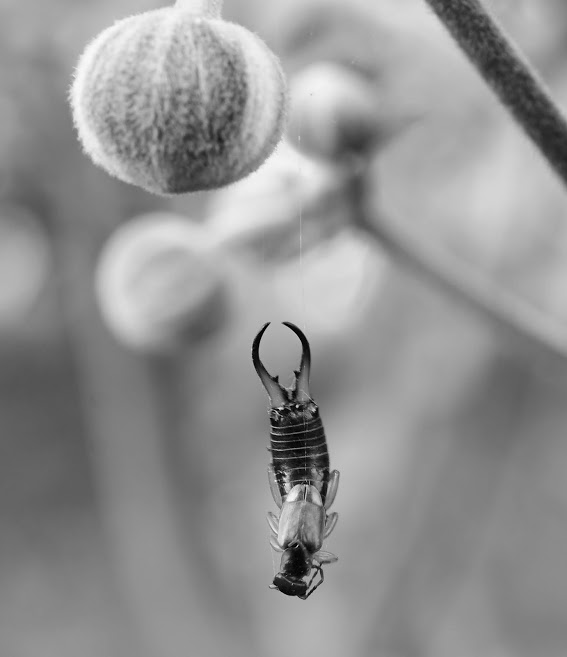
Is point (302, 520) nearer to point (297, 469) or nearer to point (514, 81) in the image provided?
point (297, 469)

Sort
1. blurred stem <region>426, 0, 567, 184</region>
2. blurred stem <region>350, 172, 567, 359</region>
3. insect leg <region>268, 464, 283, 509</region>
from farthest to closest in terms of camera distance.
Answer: blurred stem <region>350, 172, 567, 359</region>, insect leg <region>268, 464, 283, 509</region>, blurred stem <region>426, 0, 567, 184</region>

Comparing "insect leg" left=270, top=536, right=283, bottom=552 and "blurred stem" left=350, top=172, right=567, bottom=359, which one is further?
"blurred stem" left=350, top=172, right=567, bottom=359

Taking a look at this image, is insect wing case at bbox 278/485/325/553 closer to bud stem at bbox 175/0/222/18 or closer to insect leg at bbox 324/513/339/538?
insect leg at bbox 324/513/339/538

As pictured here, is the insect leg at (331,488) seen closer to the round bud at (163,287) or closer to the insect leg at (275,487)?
the insect leg at (275,487)

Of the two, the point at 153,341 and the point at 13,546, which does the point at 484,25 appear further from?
the point at 13,546

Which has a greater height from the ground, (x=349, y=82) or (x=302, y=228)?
(x=349, y=82)

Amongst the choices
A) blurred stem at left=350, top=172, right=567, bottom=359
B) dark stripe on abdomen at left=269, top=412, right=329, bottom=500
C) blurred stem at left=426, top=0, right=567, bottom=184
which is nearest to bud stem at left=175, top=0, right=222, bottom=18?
blurred stem at left=426, top=0, right=567, bottom=184

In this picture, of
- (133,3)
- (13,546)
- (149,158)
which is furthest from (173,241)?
(13,546)
